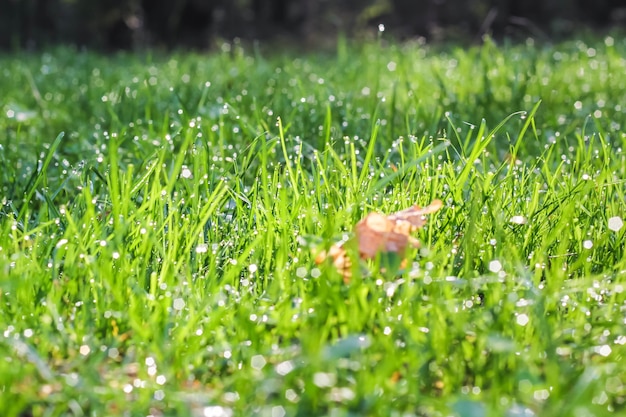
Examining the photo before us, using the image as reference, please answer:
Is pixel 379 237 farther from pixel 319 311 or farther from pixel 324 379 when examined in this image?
pixel 324 379

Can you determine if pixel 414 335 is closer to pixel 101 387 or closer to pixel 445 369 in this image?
pixel 445 369

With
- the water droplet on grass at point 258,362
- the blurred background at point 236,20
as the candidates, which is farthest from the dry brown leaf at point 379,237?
the blurred background at point 236,20

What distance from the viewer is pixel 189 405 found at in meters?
1.09

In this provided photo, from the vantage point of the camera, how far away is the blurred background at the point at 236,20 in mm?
11234

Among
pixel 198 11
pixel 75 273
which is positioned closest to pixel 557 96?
pixel 75 273

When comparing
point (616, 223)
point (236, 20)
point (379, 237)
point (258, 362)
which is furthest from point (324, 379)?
point (236, 20)

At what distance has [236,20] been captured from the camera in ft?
43.7

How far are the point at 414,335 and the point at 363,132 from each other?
1664mm

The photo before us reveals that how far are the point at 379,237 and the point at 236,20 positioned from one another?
1248cm

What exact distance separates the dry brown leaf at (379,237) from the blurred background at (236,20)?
913 centimetres

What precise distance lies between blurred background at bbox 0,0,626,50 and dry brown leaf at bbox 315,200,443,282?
30.0 ft

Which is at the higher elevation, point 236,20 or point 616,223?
point 616,223

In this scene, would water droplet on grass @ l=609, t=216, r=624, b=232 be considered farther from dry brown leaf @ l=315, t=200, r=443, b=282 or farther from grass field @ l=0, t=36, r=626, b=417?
dry brown leaf @ l=315, t=200, r=443, b=282

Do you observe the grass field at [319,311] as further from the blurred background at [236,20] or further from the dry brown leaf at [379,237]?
the blurred background at [236,20]
